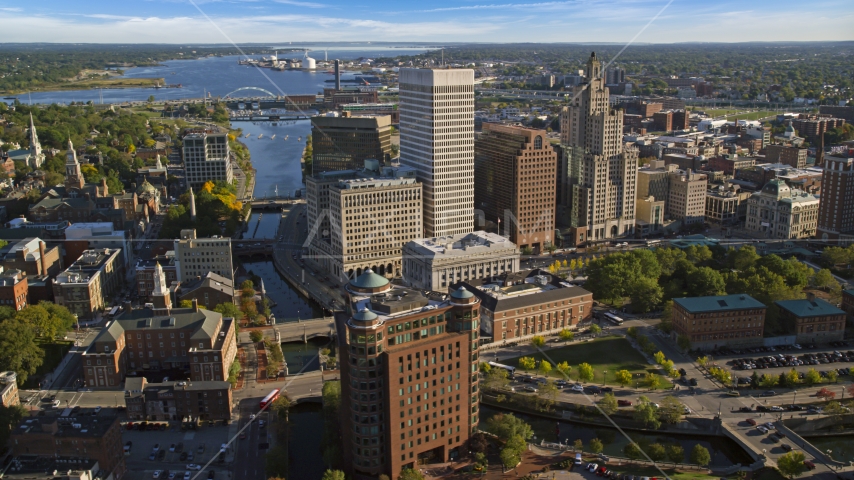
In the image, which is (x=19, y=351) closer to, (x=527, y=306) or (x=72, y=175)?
(x=527, y=306)

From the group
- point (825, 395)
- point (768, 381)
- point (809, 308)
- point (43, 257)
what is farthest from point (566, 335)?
point (43, 257)

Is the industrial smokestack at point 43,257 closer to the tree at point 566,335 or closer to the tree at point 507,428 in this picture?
the tree at point 566,335

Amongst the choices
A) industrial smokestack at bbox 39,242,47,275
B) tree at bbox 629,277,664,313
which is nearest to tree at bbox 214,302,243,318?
industrial smokestack at bbox 39,242,47,275

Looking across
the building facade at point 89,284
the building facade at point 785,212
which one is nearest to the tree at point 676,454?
the building facade at point 89,284

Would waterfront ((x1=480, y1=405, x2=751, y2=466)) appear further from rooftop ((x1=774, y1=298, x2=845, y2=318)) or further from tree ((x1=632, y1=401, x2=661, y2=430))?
rooftop ((x1=774, y1=298, x2=845, y2=318))

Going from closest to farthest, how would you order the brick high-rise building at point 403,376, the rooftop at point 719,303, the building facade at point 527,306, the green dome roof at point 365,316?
the green dome roof at point 365,316 → the brick high-rise building at point 403,376 → the rooftop at point 719,303 → the building facade at point 527,306
